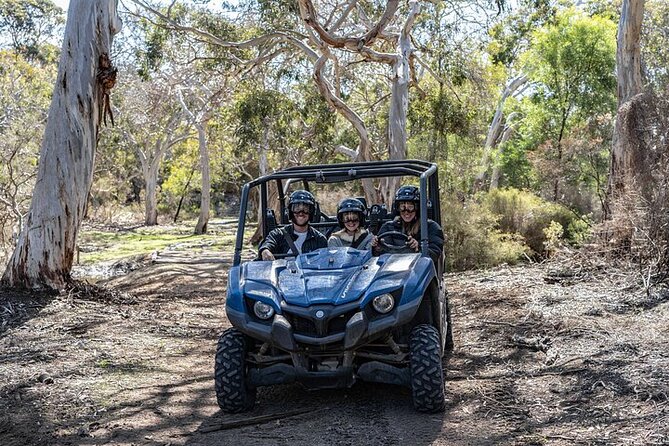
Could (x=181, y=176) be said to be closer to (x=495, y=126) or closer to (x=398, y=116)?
(x=495, y=126)

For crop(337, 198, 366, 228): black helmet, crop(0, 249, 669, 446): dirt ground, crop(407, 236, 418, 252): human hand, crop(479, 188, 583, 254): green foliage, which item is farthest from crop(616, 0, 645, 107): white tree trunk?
crop(407, 236, 418, 252): human hand

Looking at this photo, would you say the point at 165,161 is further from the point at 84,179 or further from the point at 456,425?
the point at 456,425

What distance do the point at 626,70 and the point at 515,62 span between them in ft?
55.7

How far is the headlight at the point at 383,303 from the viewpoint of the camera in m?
4.89

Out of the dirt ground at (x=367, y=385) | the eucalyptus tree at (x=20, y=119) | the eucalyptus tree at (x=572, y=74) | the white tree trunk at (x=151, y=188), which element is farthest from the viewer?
the white tree trunk at (x=151, y=188)

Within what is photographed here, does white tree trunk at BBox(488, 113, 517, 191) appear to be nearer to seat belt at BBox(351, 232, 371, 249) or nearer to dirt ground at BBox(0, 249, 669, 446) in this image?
dirt ground at BBox(0, 249, 669, 446)

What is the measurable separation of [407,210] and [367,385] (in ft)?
5.25

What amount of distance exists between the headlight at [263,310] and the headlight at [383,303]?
687 millimetres

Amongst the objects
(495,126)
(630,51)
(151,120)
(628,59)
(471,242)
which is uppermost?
(151,120)

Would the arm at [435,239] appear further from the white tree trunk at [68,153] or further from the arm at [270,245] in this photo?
the white tree trunk at [68,153]

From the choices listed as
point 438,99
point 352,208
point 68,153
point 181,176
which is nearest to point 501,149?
point 438,99

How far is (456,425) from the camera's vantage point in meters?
4.85

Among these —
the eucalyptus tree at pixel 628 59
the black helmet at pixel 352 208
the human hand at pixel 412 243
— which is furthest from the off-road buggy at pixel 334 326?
the eucalyptus tree at pixel 628 59

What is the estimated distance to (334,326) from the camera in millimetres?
4918
